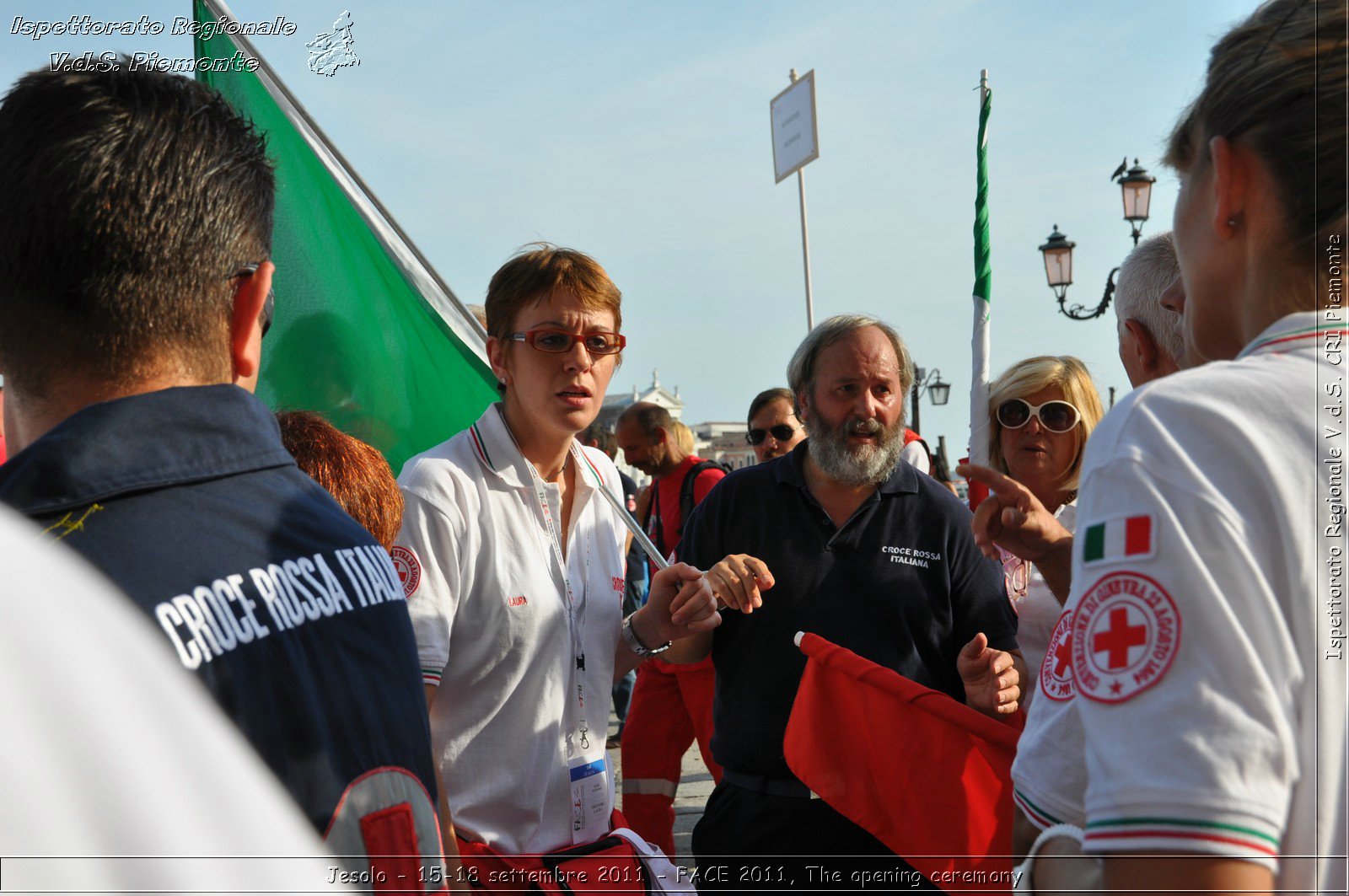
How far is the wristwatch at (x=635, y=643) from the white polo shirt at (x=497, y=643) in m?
0.14

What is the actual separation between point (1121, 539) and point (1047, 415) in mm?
2429

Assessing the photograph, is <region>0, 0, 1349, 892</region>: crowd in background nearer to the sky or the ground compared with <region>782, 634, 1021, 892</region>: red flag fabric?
nearer to the sky

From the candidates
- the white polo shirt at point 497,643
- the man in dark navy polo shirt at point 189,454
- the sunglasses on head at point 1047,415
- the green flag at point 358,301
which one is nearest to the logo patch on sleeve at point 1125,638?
the man in dark navy polo shirt at point 189,454

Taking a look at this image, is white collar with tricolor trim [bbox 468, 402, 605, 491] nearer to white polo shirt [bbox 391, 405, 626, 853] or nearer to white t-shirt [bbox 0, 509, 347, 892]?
white polo shirt [bbox 391, 405, 626, 853]

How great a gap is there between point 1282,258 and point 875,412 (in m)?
2.25

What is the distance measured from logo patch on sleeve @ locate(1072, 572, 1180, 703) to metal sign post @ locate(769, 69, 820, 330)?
7.51 meters

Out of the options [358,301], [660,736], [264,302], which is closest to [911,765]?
[264,302]

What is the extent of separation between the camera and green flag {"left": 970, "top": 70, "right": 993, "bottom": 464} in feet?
11.3

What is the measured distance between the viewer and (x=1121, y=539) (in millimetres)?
999

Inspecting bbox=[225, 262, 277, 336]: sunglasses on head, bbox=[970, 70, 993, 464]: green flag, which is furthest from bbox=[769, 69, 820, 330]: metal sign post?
bbox=[225, 262, 277, 336]: sunglasses on head

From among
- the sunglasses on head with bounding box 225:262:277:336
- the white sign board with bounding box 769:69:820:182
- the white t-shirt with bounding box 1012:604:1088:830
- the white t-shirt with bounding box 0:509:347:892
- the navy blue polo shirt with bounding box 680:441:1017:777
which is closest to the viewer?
the white t-shirt with bounding box 0:509:347:892

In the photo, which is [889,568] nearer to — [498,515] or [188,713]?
[498,515]

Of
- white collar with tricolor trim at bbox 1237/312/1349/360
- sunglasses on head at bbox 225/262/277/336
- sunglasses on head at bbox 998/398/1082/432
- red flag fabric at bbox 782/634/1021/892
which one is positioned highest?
sunglasses on head at bbox 225/262/277/336

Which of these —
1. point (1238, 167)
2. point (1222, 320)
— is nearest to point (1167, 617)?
point (1222, 320)
